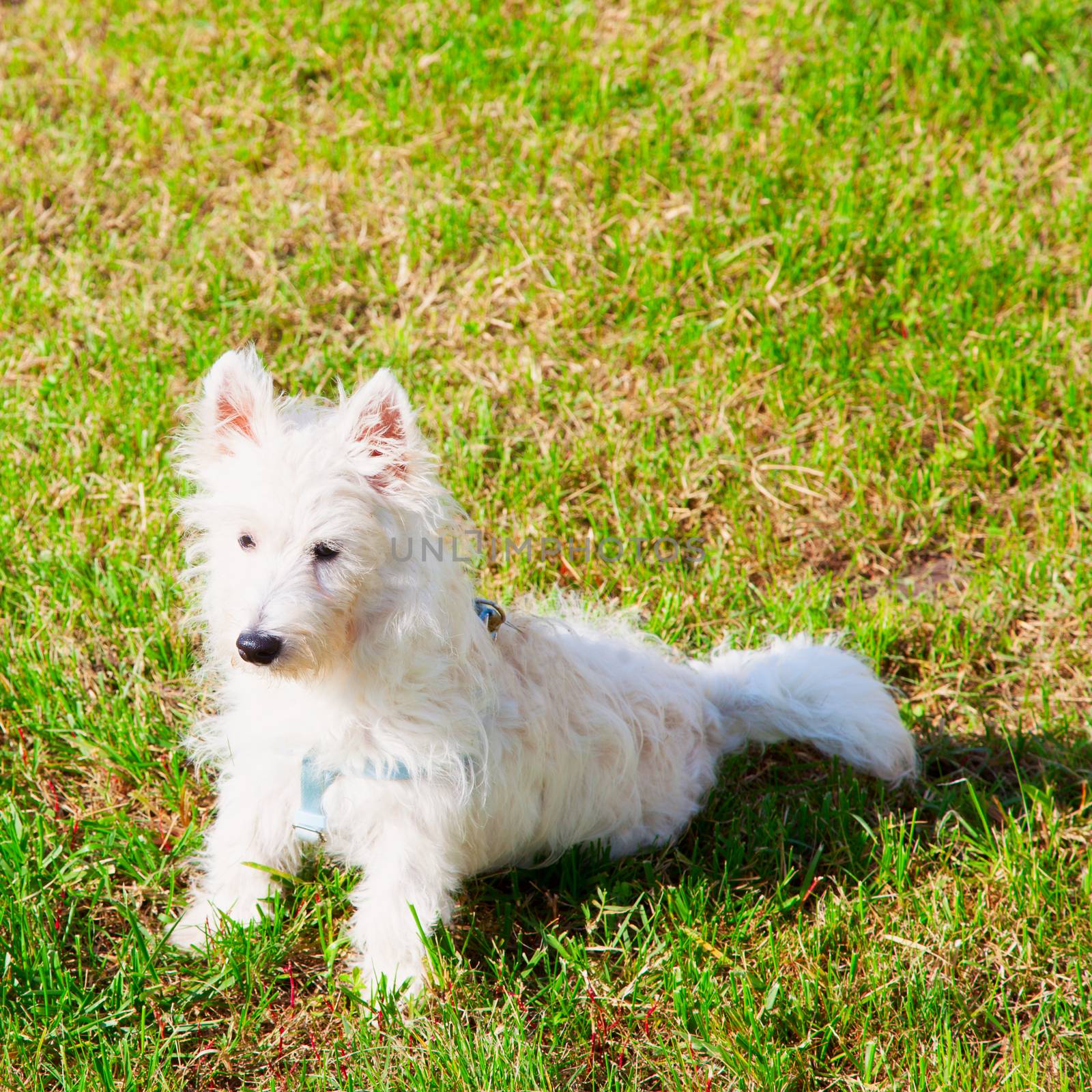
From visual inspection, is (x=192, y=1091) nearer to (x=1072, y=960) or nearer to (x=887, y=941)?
(x=887, y=941)

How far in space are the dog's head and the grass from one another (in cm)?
101

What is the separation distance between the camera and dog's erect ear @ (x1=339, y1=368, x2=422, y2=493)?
7.50ft

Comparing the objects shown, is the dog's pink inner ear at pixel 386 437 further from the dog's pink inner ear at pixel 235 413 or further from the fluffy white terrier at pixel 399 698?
the dog's pink inner ear at pixel 235 413

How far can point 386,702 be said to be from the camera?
2439 millimetres

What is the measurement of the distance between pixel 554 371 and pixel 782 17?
236cm

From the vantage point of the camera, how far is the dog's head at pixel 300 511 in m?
2.20

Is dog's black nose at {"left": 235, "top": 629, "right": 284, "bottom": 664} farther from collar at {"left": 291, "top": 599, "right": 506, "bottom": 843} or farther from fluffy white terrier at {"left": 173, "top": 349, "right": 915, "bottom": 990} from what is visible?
collar at {"left": 291, "top": 599, "right": 506, "bottom": 843}

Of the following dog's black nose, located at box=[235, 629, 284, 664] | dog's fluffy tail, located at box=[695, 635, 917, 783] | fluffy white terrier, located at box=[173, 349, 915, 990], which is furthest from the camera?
dog's fluffy tail, located at box=[695, 635, 917, 783]

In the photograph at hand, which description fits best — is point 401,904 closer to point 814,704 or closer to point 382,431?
point 382,431

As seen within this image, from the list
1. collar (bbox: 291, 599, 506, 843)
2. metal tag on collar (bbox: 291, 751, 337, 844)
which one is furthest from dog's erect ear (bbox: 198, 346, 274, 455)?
metal tag on collar (bbox: 291, 751, 337, 844)

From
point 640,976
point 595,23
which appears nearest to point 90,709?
point 640,976

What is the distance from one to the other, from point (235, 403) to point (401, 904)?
1283 mm

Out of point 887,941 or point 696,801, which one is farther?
point 696,801

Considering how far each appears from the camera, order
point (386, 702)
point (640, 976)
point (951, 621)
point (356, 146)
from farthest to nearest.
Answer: point (356, 146), point (951, 621), point (640, 976), point (386, 702)
